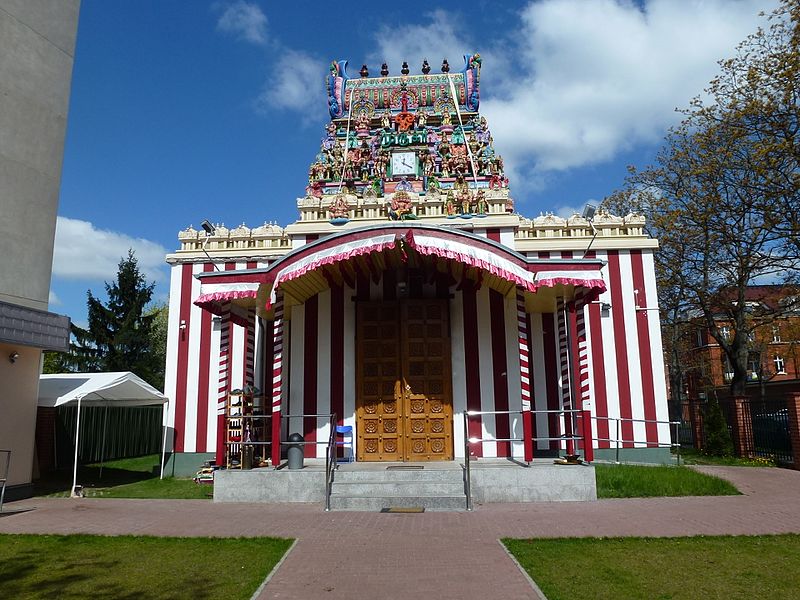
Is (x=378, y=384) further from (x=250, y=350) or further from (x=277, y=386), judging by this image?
(x=250, y=350)

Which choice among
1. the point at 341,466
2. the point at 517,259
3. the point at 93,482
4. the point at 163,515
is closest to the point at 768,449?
the point at 517,259

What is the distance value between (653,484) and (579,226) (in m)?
6.86

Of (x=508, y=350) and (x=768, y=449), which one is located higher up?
(x=508, y=350)

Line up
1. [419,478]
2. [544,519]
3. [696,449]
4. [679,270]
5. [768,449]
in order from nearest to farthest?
[544,519], [419,478], [768,449], [696,449], [679,270]

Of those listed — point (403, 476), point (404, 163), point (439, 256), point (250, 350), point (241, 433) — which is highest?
point (404, 163)

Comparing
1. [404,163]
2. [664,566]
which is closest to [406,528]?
[664,566]

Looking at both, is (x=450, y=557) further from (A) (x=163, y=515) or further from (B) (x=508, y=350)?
(B) (x=508, y=350)

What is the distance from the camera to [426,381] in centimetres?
1207

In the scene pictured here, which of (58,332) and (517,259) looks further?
(58,332)

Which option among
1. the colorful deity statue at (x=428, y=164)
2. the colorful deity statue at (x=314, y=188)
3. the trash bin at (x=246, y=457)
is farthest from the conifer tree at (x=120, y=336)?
the trash bin at (x=246, y=457)

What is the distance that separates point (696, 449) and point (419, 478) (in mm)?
14162

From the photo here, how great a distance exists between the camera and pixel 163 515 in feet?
29.0

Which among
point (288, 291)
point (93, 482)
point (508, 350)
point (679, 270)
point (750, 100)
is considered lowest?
point (93, 482)

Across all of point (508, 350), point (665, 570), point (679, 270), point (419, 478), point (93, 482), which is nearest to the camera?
point (665, 570)
